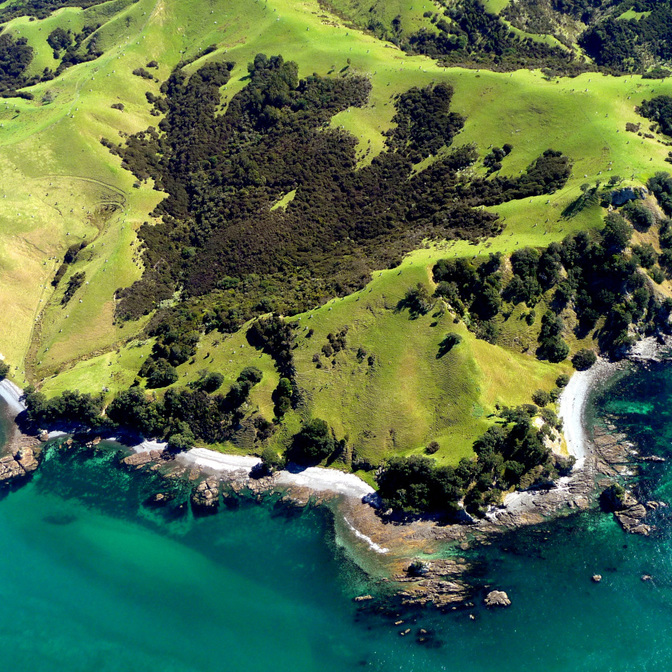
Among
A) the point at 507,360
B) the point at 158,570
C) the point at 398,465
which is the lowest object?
the point at 158,570

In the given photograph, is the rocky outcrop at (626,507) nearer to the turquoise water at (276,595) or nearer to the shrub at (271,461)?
the turquoise water at (276,595)

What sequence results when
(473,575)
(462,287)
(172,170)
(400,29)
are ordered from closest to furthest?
1. (473,575)
2. (462,287)
3. (172,170)
4. (400,29)

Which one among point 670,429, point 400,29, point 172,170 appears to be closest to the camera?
point 670,429

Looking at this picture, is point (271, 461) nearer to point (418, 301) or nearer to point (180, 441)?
point (180, 441)

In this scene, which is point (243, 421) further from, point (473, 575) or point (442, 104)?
point (442, 104)

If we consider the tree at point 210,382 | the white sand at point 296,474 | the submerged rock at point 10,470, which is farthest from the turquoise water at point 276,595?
the tree at point 210,382

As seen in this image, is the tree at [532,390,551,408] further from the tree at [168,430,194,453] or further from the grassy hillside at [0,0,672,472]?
the tree at [168,430,194,453]

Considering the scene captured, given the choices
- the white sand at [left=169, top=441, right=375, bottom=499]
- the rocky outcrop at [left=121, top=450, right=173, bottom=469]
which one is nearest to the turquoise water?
the rocky outcrop at [left=121, top=450, right=173, bottom=469]

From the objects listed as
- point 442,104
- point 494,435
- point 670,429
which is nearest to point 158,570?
point 494,435
